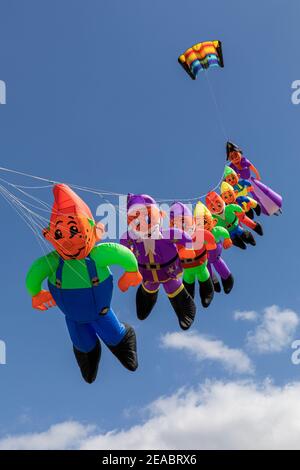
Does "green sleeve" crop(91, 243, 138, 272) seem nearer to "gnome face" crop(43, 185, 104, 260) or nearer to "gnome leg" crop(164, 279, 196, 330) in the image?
"gnome face" crop(43, 185, 104, 260)

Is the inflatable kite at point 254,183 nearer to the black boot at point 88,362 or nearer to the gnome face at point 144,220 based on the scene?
the gnome face at point 144,220

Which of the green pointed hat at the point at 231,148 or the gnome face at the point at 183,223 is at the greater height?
the green pointed hat at the point at 231,148

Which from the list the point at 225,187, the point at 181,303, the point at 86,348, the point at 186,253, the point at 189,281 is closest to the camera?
the point at 86,348

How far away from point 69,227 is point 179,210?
3504mm

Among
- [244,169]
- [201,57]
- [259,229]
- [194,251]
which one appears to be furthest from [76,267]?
[259,229]

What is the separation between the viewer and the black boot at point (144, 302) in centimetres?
830

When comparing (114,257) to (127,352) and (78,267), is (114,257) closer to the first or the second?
(78,267)

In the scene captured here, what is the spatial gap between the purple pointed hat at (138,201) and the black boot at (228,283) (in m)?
4.80

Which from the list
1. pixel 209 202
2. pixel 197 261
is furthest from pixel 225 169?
pixel 197 261

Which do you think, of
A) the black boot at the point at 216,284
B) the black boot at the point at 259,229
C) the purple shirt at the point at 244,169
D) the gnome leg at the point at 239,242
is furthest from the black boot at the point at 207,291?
the purple shirt at the point at 244,169

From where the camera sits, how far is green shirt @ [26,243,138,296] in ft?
16.8

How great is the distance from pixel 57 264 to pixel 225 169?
8.15m

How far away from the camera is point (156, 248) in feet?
23.1

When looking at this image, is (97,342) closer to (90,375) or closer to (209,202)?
(90,375)
